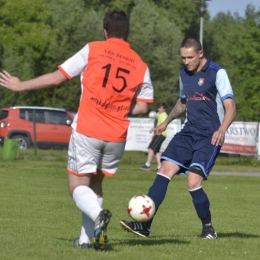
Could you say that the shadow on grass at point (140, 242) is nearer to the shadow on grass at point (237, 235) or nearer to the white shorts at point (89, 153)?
the shadow on grass at point (237, 235)

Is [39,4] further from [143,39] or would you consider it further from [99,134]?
[99,134]

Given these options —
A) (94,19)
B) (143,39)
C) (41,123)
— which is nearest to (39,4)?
(94,19)

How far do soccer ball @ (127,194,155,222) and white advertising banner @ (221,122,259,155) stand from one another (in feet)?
65.9

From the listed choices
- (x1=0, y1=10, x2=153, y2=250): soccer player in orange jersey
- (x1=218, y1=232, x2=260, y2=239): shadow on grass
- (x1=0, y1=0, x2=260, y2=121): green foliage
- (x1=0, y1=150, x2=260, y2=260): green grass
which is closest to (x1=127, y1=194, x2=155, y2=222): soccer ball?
(x1=0, y1=150, x2=260, y2=260): green grass

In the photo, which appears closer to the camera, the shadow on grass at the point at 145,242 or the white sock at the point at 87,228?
the white sock at the point at 87,228

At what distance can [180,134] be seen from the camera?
27.8 ft

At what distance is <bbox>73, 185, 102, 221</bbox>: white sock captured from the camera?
6.61 m

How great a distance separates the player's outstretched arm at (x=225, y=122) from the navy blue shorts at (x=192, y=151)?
1.31 ft

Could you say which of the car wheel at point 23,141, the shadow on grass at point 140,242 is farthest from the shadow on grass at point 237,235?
the car wheel at point 23,141

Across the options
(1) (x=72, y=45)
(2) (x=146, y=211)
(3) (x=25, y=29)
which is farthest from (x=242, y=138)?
(3) (x=25, y=29)

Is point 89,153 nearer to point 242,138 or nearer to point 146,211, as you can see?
→ point 146,211

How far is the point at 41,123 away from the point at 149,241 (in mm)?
21124

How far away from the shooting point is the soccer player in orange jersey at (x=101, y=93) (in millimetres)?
6676

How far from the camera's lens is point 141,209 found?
24.7ft
